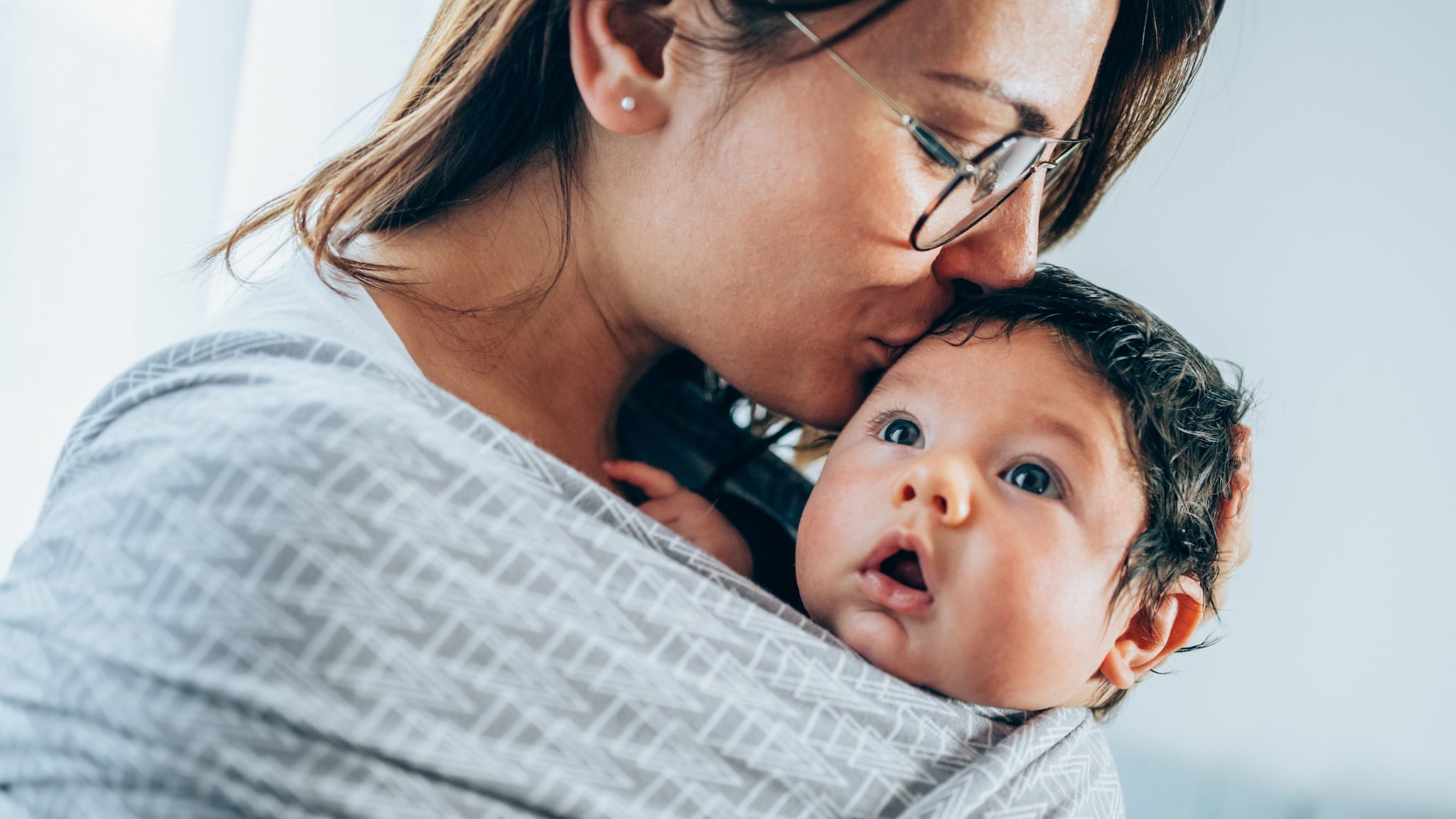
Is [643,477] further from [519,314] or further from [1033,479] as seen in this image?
[1033,479]

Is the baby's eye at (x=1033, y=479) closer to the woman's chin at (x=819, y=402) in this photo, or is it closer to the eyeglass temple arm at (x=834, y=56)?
the woman's chin at (x=819, y=402)

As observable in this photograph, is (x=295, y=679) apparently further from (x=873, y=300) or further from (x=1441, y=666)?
(x=1441, y=666)

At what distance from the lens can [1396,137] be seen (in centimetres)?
160

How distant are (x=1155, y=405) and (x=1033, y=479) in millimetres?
144

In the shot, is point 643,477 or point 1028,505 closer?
point 1028,505

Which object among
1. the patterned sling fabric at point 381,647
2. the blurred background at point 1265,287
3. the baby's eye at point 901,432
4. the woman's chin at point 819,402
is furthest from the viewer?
the blurred background at point 1265,287

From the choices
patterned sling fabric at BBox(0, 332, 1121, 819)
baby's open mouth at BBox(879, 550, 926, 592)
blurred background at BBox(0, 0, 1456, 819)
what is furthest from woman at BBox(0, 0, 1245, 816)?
blurred background at BBox(0, 0, 1456, 819)

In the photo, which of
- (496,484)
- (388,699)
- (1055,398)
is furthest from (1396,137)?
(388,699)

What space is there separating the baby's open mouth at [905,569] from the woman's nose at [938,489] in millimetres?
51

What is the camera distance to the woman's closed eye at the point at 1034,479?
0.91 meters

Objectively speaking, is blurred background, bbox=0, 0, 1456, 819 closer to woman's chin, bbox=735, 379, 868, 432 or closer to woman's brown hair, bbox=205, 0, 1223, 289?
woman's brown hair, bbox=205, 0, 1223, 289

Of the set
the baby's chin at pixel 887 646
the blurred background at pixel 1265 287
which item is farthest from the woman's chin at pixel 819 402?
the blurred background at pixel 1265 287

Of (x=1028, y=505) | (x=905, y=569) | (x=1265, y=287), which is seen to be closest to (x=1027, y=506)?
(x=1028, y=505)

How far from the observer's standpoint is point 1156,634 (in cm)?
98
